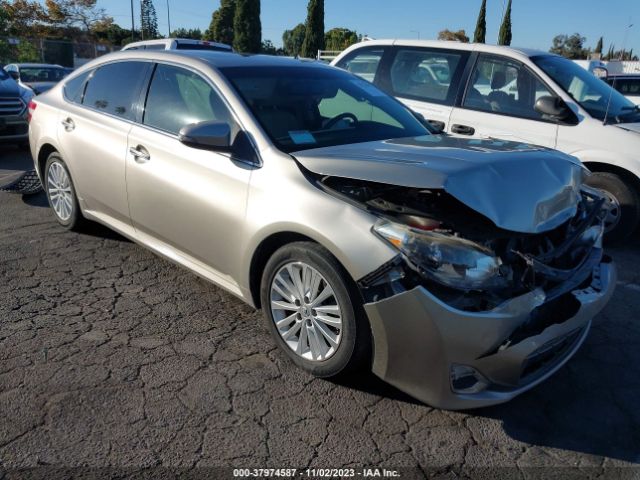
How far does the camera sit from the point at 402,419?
2734 millimetres

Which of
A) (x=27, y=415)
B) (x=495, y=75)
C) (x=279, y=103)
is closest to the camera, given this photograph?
(x=27, y=415)

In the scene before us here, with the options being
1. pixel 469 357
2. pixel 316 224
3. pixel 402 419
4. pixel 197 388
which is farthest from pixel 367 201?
pixel 197 388

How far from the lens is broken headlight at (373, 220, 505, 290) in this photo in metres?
2.47

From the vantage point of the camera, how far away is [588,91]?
5676 millimetres

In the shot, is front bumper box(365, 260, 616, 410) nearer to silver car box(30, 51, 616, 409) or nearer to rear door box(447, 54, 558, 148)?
silver car box(30, 51, 616, 409)

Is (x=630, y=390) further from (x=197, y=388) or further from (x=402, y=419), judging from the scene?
(x=197, y=388)

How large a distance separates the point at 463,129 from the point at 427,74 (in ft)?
3.13

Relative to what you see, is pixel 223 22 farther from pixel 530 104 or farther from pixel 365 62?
pixel 530 104

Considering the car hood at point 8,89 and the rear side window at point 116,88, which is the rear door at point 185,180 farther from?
the car hood at point 8,89

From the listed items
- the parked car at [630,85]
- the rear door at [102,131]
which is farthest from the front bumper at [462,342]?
the parked car at [630,85]

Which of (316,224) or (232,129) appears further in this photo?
(232,129)

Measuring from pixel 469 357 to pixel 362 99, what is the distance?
90.1 inches

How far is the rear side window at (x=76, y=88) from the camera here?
Answer: 190 inches

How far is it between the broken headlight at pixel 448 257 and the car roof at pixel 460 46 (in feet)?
13.1
